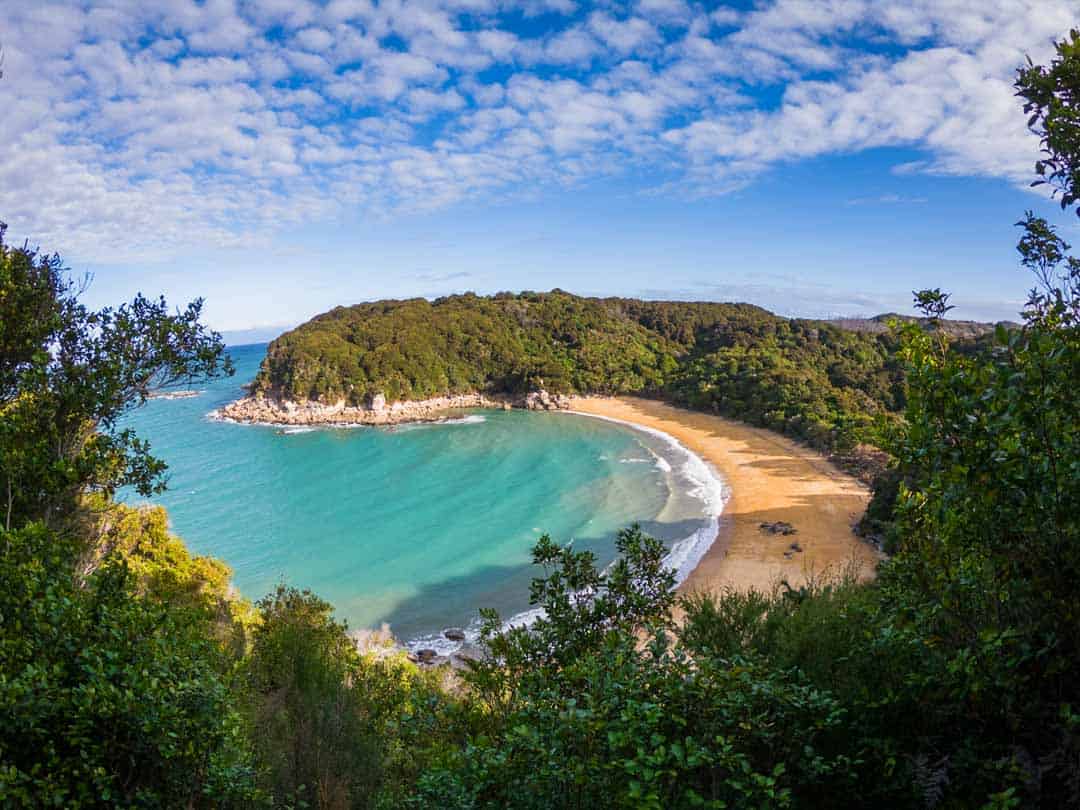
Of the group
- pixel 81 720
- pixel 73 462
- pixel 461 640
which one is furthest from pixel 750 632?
pixel 461 640

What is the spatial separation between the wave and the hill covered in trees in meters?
11.3

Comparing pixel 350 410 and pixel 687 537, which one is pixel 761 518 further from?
pixel 350 410

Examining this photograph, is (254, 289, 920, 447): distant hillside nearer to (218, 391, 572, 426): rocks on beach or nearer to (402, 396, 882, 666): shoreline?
(218, 391, 572, 426): rocks on beach

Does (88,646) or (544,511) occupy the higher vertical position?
(88,646)

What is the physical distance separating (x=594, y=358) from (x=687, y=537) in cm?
5905

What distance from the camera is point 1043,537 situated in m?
3.49

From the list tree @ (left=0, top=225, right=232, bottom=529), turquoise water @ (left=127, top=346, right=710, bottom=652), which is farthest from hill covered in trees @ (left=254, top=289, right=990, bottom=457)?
tree @ (left=0, top=225, right=232, bottom=529)

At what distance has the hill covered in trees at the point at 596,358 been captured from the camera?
208 ft

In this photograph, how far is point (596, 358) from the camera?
295 ft

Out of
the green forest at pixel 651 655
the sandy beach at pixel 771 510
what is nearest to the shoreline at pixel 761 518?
the sandy beach at pixel 771 510

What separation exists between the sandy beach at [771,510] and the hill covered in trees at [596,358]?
4407mm

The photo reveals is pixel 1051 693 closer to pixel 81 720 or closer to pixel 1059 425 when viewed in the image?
pixel 1059 425

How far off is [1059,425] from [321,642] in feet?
49.8

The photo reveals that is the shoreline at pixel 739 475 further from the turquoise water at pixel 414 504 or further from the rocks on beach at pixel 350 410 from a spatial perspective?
the turquoise water at pixel 414 504
